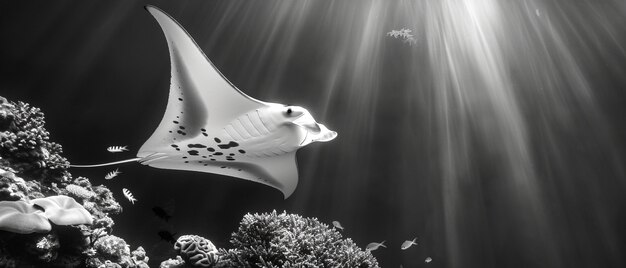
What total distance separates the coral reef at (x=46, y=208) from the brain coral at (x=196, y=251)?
2.28 feet

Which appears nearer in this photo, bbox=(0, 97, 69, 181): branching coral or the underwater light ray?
bbox=(0, 97, 69, 181): branching coral

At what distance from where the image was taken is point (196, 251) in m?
3.88

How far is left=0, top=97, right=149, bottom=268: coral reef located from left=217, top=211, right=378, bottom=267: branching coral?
1.48m

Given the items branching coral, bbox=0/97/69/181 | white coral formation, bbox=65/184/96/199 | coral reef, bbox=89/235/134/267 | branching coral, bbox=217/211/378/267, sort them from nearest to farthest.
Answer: branching coral, bbox=217/211/378/267 < coral reef, bbox=89/235/134/267 < branching coral, bbox=0/97/69/181 < white coral formation, bbox=65/184/96/199

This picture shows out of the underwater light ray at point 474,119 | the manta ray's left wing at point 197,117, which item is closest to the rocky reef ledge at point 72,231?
the manta ray's left wing at point 197,117

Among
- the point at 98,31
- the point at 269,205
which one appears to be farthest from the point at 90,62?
the point at 269,205

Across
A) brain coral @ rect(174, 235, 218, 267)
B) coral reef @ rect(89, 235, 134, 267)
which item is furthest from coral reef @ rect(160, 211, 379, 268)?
coral reef @ rect(89, 235, 134, 267)

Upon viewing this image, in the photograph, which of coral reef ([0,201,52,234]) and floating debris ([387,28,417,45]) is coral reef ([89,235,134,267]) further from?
floating debris ([387,28,417,45])

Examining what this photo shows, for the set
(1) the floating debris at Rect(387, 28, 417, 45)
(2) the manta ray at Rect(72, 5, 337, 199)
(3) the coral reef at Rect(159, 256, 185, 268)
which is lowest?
(3) the coral reef at Rect(159, 256, 185, 268)

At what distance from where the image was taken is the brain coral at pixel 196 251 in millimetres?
3816

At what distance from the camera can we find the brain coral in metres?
3.82

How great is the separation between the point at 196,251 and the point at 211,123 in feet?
5.58

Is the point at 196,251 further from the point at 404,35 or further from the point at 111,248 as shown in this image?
the point at 404,35

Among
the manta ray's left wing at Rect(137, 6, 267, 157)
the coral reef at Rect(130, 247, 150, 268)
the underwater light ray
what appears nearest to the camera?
the manta ray's left wing at Rect(137, 6, 267, 157)
